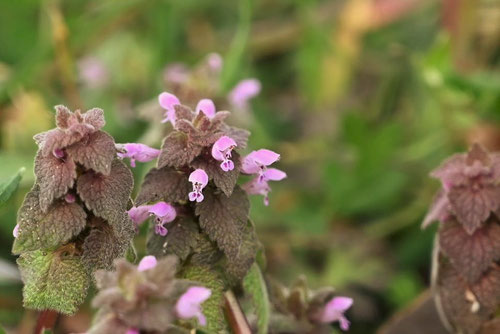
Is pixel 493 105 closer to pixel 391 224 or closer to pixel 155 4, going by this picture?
pixel 391 224

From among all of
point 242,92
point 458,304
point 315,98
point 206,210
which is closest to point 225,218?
point 206,210

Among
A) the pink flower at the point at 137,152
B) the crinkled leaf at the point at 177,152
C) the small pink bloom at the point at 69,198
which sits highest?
the pink flower at the point at 137,152

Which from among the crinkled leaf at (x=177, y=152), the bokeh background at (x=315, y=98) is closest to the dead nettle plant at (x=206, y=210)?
the crinkled leaf at (x=177, y=152)

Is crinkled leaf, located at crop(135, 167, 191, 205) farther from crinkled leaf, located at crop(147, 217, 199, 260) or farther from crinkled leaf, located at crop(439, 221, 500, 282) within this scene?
crinkled leaf, located at crop(439, 221, 500, 282)

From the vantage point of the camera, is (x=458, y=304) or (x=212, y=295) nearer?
(x=212, y=295)

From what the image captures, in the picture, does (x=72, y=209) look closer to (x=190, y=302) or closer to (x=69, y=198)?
(x=69, y=198)

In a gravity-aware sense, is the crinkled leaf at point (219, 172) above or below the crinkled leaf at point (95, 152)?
below

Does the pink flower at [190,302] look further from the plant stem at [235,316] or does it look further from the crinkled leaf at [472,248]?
the crinkled leaf at [472,248]
